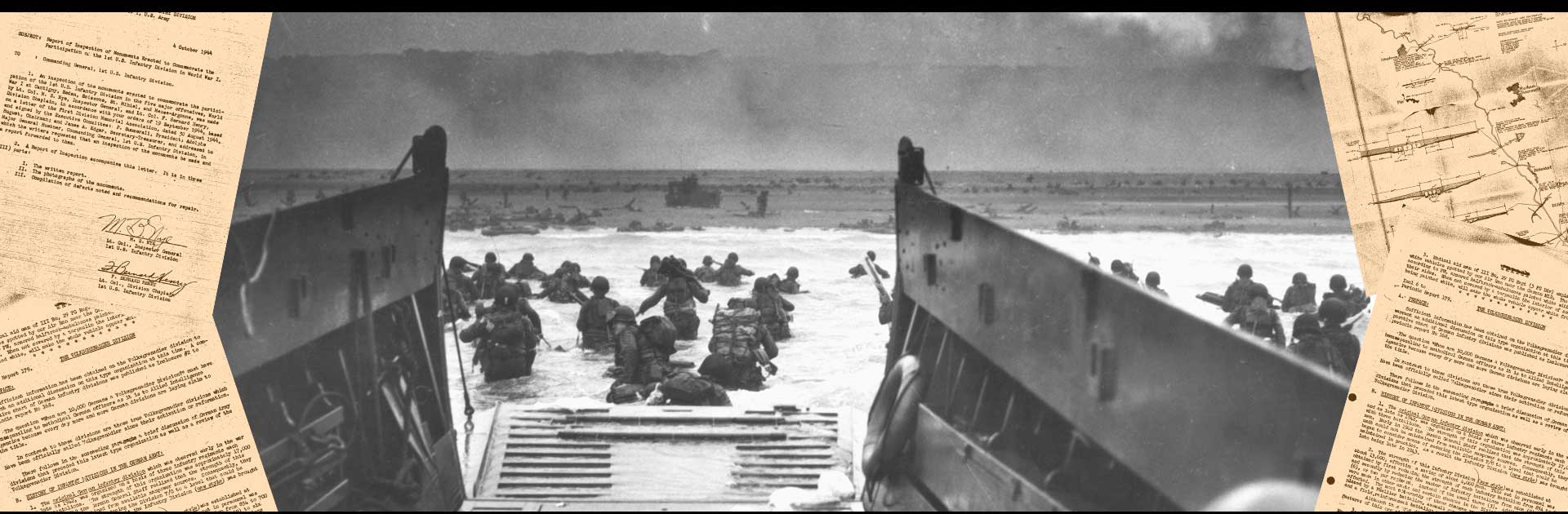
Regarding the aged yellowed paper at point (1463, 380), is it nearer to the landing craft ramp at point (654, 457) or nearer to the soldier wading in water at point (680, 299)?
the landing craft ramp at point (654, 457)

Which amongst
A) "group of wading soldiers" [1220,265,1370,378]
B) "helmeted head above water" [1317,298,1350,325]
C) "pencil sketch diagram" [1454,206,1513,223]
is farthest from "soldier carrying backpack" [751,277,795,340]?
"pencil sketch diagram" [1454,206,1513,223]

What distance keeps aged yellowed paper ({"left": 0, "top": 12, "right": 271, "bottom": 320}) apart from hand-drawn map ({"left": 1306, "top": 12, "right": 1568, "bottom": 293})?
301 cm

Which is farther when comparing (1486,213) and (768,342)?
(768,342)

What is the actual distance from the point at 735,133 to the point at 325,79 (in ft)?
4.01

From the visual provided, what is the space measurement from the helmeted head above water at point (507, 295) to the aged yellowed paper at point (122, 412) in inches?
31.6

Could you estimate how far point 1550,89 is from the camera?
8.70 ft

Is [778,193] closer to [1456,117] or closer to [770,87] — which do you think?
[770,87]

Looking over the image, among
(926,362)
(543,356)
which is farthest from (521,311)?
(926,362)

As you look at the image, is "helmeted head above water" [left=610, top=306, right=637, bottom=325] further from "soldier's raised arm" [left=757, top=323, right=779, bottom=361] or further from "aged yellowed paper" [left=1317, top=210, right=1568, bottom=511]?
"aged yellowed paper" [left=1317, top=210, right=1568, bottom=511]

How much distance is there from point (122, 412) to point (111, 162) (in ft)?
2.10

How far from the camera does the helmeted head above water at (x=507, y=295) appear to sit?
313cm

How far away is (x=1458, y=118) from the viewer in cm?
264

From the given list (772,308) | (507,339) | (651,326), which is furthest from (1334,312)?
(507,339)
